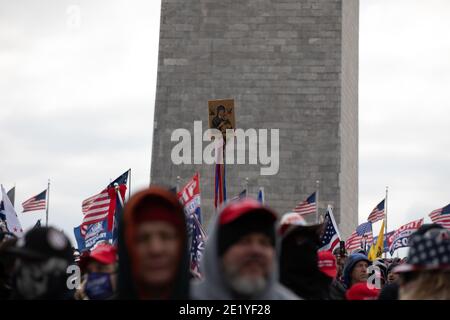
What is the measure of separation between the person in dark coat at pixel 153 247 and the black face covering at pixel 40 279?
0.53 meters

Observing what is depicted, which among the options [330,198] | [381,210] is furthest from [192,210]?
[330,198]

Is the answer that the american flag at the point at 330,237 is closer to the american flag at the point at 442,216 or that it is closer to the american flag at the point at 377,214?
the american flag at the point at 442,216

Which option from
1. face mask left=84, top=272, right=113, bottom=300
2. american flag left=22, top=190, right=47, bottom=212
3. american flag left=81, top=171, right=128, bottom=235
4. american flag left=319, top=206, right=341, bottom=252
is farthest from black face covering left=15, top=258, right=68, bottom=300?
american flag left=22, top=190, right=47, bottom=212

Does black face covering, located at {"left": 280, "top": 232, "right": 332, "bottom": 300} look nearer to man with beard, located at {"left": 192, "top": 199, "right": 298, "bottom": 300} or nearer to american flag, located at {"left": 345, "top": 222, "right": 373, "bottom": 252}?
man with beard, located at {"left": 192, "top": 199, "right": 298, "bottom": 300}

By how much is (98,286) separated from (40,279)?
A: 7.60ft

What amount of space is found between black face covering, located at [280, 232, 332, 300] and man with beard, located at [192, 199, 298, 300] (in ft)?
8.48

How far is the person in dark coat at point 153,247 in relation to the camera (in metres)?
4.60

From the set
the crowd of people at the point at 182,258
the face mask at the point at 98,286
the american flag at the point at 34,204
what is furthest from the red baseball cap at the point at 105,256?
the american flag at the point at 34,204

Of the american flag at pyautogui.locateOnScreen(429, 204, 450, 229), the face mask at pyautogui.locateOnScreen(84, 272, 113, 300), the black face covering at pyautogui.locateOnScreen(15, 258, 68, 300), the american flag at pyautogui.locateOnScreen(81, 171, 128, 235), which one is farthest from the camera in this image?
the american flag at pyautogui.locateOnScreen(429, 204, 450, 229)

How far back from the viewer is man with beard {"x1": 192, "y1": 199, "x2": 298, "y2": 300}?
4.80 m

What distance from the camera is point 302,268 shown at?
762 centimetres

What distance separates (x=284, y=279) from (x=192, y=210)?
13.3 m

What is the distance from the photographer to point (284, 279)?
748cm
